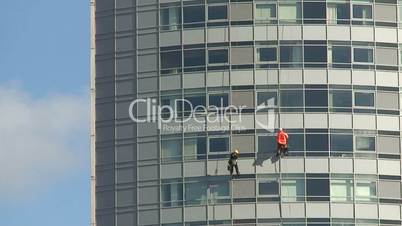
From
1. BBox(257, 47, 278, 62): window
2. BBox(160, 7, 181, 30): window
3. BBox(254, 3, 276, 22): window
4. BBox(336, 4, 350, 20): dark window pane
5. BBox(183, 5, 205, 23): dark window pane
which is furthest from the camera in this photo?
BBox(160, 7, 181, 30): window

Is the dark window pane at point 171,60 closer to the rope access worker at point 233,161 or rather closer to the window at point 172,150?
the window at point 172,150

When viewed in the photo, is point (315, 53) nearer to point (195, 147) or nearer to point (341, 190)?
point (341, 190)

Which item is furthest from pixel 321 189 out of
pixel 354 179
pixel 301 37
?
pixel 301 37

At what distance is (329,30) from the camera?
14712cm

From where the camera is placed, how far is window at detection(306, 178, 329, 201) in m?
144

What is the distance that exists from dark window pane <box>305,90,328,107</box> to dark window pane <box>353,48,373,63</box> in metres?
3.71

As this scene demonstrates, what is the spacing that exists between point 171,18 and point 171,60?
10.9 feet

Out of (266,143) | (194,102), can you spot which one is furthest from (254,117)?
(194,102)

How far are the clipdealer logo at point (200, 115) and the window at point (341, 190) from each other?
20.6 ft

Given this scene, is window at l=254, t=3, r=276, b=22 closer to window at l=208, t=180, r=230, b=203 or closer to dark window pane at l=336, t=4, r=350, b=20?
dark window pane at l=336, t=4, r=350, b=20

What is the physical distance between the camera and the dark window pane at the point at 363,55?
5797 inches

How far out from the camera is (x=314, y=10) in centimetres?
14762

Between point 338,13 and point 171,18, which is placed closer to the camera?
point 338,13

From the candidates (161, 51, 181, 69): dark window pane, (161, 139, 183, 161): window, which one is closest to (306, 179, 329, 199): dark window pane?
(161, 139, 183, 161): window
